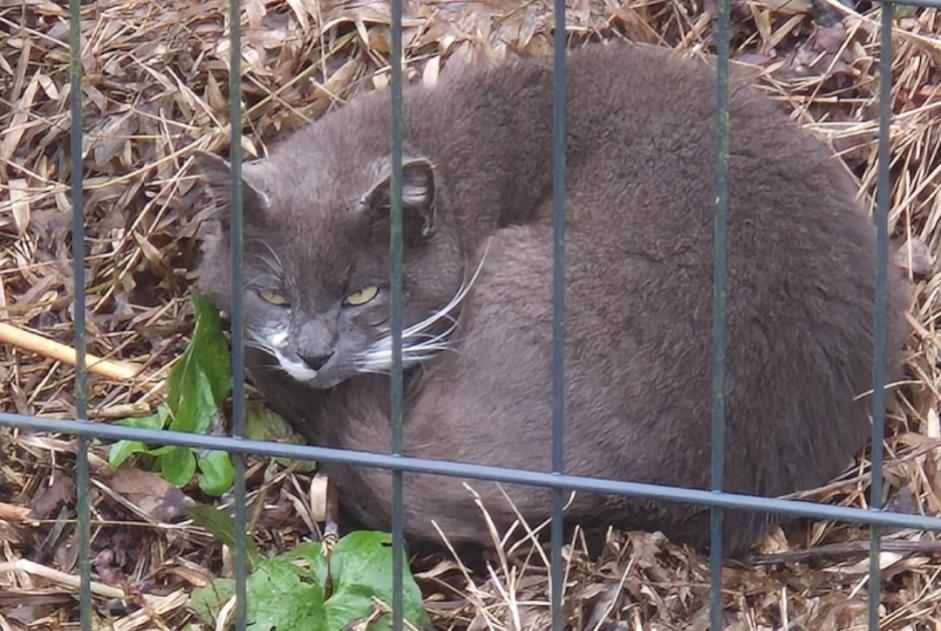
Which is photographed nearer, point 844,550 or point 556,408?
point 556,408

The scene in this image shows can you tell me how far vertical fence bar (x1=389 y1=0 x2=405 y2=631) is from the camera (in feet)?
8.34

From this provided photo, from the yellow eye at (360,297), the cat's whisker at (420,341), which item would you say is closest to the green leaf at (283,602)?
the cat's whisker at (420,341)

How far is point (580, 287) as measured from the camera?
3.51 metres

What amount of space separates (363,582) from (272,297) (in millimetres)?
835

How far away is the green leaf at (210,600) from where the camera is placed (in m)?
3.13

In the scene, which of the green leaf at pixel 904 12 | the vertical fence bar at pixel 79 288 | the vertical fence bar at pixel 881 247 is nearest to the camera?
the vertical fence bar at pixel 881 247

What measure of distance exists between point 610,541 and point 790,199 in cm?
86

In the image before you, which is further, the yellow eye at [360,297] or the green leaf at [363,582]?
the yellow eye at [360,297]

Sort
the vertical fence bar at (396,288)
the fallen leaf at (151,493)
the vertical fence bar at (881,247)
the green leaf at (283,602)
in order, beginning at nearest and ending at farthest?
the vertical fence bar at (881,247) → the vertical fence bar at (396,288) → the green leaf at (283,602) → the fallen leaf at (151,493)

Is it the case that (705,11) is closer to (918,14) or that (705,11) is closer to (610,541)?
(918,14)

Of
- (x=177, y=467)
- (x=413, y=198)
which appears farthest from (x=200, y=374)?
(x=413, y=198)

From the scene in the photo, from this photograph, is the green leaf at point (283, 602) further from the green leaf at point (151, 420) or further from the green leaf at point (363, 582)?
the green leaf at point (151, 420)

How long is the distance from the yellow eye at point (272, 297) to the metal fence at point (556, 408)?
0.98 metres

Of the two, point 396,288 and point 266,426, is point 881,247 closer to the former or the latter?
point 396,288
